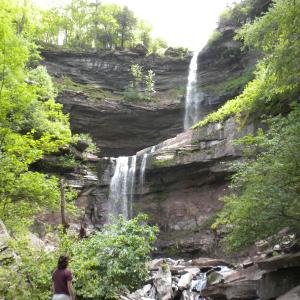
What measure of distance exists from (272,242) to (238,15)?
3038 cm

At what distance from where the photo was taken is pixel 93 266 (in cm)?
988

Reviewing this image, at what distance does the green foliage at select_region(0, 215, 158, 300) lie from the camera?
26.4 ft

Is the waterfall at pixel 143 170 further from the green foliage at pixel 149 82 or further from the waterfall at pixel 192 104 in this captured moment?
the green foliage at pixel 149 82

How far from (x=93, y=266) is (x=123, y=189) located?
51.3 feet

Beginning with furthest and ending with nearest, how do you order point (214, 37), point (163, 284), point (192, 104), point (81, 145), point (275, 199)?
point (214, 37)
point (192, 104)
point (81, 145)
point (163, 284)
point (275, 199)

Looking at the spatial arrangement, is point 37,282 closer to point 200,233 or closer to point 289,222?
point 289,222

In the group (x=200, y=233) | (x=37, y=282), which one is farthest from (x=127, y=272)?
(x=200, y=233)

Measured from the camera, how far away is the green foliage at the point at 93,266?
26.4 feet

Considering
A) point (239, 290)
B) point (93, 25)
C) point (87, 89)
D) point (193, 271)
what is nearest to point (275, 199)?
point (239, 290)

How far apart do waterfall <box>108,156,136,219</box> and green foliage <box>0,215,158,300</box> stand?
14.0 m

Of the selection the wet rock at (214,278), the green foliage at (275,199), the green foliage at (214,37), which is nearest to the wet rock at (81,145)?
the wet rock at (214,278)

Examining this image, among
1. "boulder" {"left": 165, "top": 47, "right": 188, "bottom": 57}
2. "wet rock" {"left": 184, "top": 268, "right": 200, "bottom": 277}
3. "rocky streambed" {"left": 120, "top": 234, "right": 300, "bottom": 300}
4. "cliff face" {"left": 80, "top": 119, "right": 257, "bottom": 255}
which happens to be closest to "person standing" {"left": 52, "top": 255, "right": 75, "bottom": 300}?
"rocky streambed" {"left": 120, "top": 234, "right": 300, "bottom": 300}

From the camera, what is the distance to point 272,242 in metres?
8.62

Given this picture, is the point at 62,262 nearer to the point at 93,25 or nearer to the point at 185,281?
the point at 185,281
